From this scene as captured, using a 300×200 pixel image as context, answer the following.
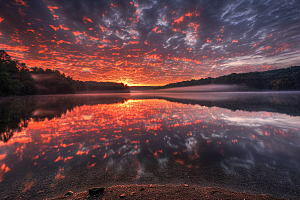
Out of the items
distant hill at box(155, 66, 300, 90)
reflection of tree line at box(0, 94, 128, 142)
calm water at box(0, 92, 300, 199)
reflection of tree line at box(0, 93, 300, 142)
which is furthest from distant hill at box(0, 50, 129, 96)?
distant hill at box(155, 66, 300, 90)

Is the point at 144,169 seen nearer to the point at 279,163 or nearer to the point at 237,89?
the point at 279,163

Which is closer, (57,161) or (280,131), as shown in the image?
(57,161)

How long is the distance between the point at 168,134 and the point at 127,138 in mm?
2379

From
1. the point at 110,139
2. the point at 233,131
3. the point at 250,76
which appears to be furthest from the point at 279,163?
the point at 250,76

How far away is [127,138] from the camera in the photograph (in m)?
6.62

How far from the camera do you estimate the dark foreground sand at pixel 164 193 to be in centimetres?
270

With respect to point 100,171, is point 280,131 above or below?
below

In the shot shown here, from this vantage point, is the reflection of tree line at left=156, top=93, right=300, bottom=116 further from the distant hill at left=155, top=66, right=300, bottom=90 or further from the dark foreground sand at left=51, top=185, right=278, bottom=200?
the distant hill at left=155, top=66, right=300, bottom=90

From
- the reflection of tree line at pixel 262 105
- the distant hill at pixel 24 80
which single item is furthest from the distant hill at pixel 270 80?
the distant hill at pixel 24 80

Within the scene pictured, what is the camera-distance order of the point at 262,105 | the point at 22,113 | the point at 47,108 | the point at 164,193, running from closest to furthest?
1. the point at 164,193
2. the point at 22,113
3. the point at 47,108
4. the point at 262,105

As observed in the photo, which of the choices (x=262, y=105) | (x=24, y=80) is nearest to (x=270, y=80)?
(x=262, y=105)

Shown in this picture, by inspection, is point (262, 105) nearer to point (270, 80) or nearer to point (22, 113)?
point (22, 113)

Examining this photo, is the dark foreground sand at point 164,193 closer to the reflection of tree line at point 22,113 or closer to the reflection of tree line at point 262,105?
the reflection of tree line at point 22,113

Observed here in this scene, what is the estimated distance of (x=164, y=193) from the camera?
9.23 feet
